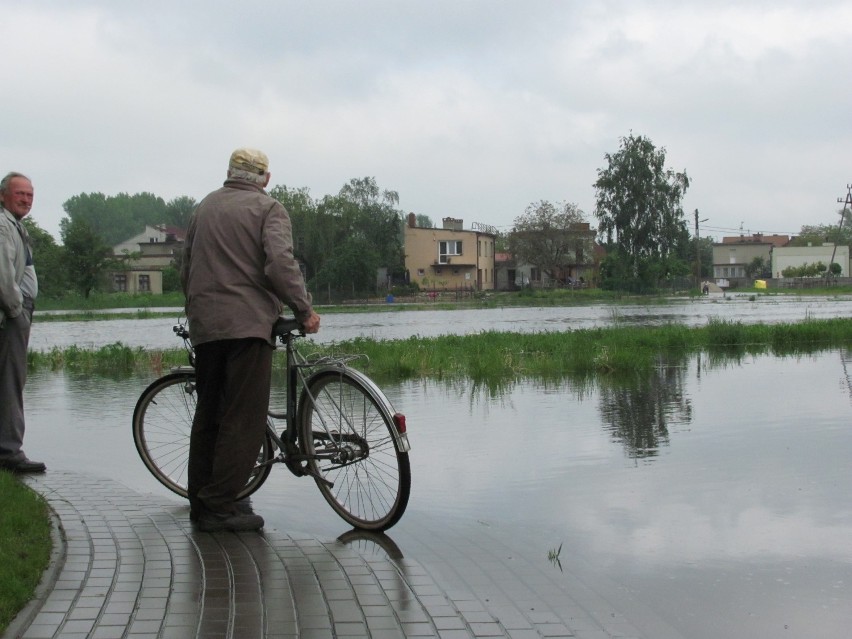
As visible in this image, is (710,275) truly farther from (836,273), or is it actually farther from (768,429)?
(768,429)

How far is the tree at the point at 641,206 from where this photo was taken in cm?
8912

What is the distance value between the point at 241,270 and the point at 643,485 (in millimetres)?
2859

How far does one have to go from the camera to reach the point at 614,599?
182 inches

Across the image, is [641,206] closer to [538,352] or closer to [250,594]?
[538,352]

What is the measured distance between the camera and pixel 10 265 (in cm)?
732

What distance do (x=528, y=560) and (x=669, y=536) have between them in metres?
0.85

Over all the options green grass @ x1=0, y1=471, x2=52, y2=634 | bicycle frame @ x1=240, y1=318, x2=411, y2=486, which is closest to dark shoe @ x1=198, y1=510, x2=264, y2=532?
bicycle frame @ x1=240, y1=318, x2=411, y2=486

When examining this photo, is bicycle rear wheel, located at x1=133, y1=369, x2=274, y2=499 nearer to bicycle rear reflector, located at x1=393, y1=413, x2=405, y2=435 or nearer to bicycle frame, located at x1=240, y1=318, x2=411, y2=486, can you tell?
bicycle frame, located at x1=240, y1=318, x2=411, y2=486

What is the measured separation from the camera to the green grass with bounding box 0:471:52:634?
4328 millimetres

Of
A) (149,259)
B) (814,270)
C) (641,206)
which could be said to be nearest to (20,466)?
(641,206)

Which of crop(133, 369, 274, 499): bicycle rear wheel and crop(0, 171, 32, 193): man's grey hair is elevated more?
crop(0, 171, 32, 193): man's grey hair

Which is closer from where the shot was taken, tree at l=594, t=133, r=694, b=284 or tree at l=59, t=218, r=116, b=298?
tree at l=59, t=218, r=116, b=298

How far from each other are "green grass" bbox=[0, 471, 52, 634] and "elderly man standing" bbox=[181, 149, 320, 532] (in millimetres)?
833

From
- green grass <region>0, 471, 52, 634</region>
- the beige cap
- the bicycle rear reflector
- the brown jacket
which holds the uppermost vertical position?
→ the beige cap
